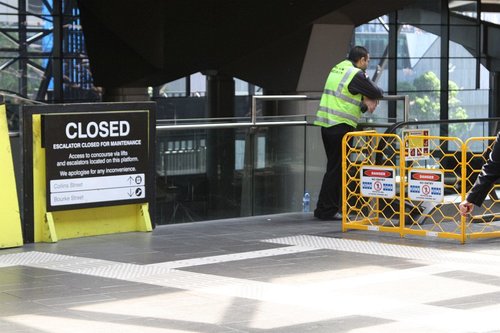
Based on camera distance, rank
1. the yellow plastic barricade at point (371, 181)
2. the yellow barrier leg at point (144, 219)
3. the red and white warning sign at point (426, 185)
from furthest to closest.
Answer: the yellow barrier leg at point (144, 219), the yellow plastic barricade at point (371, 181), the red and white warning sign at point (426, 185)

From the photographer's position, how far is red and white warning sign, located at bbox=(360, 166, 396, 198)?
11.4 metres

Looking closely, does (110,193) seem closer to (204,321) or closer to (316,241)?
(316,241)

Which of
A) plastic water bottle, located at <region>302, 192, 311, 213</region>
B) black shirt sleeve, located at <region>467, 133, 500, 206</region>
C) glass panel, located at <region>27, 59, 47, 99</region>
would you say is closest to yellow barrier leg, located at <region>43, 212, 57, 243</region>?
plastic water bottle, located at <region>302, 192, 311, 213</region>

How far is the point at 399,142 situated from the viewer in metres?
11.6

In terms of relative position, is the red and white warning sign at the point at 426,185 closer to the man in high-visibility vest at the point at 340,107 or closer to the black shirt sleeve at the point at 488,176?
the man in high-visibility vest at the point at 340,107

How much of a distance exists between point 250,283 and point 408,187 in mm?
3220

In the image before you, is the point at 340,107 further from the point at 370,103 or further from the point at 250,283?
the point at 250,283

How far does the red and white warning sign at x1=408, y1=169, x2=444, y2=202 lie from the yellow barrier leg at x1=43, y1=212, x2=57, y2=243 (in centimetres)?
379

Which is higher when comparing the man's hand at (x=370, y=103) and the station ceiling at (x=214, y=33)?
the station ceiling at (x=214, y=33)

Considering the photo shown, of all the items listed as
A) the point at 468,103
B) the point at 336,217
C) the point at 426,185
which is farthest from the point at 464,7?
the point at 426,185

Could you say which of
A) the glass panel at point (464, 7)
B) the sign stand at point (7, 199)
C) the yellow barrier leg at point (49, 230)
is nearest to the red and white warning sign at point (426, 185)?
the yellow barrier leg at point (49, 230)

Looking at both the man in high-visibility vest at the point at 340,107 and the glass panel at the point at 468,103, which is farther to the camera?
the glass panel at the point at 468,103

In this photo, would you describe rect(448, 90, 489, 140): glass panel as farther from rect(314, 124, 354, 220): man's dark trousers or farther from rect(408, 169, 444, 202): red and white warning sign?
rect(408, 169, 444, 202): red and white warning sign

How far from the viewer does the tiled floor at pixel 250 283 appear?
725cm
